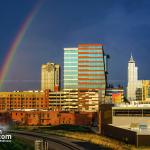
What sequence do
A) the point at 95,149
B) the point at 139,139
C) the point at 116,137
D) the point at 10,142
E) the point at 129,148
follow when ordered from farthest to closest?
1. the point at 116,137
2. the point at 139,139
3. the point at 129,148
4. the point at 95,149
5. the point at 10,142

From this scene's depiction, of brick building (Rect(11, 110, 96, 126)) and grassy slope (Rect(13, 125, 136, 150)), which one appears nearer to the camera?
grassy slope (Rect(13, 125, 136, 150))

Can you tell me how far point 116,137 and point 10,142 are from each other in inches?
1895

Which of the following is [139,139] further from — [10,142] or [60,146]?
[10,142]

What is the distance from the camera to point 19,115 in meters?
188

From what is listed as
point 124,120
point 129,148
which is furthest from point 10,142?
point 124,120

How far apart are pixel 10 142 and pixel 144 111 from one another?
64.4 metres

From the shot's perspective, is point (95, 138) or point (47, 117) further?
point (47, 117)

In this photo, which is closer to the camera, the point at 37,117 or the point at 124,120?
the point at 124,120

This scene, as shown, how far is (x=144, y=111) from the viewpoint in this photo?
4631 inches

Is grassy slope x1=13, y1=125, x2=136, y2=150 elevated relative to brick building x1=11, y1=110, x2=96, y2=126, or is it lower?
elevated

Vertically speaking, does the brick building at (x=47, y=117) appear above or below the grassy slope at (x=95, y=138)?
below

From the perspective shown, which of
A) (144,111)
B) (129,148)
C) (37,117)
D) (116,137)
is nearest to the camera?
(129,148)

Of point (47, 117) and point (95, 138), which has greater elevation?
point (95, 138)

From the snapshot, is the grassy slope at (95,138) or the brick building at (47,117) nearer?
the grassy slope at (95,138)
